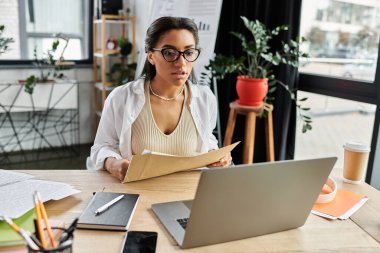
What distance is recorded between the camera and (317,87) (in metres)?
2.50

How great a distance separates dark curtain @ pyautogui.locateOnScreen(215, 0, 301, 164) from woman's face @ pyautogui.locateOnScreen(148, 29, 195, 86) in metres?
1.26

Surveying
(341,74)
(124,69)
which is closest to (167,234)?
(341,74)

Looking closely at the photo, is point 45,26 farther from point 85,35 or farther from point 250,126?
point 250,126

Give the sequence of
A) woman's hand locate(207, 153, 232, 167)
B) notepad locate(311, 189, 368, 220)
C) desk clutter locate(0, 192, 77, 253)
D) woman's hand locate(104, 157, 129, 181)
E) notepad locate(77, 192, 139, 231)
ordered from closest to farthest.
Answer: desk clutter locate(0, 192, 77, 253) < notepad locate(77, 192, 139, 231) < notepad locate(311, 189, 368, 220) < woman's hand locate(104, 157, 129, 181) < woman's hand locate(207, 153, 232, 167)

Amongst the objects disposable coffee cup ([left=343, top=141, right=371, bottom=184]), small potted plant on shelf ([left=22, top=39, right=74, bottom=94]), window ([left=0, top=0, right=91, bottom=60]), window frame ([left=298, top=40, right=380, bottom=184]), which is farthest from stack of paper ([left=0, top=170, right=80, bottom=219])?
window ([left=0, top=0, right=91, bottom=60])

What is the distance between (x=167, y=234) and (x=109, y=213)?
0.54 ft

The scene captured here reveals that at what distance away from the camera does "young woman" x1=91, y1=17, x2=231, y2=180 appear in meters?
1.42

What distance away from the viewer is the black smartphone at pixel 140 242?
2.58 feet

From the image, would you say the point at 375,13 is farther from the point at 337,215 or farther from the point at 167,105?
the point at 337,215

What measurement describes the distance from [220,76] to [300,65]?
2.08 ft

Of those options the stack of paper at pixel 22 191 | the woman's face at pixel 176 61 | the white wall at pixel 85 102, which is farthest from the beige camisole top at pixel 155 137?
the white wall at pixel 85 102

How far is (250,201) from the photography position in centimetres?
79

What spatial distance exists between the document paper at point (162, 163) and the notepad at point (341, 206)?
33cm

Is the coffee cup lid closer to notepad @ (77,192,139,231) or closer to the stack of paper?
notepad @ (77,192,139,231)
